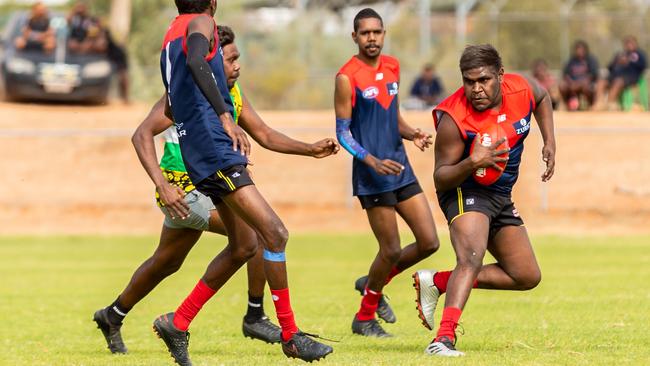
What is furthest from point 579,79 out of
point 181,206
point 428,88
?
point 181,206

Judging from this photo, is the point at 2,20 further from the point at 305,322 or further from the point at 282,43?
the point at 305,322

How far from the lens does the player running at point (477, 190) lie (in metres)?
7.85

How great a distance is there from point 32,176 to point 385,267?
19.7 m

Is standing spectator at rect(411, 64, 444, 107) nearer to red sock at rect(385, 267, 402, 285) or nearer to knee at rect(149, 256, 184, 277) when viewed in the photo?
red sock at rect(385, 267, 402, 285)

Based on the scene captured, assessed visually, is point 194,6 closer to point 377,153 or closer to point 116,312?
point 116,312

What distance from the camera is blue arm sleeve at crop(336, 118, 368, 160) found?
951 cm

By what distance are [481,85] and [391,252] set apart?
2243 mm

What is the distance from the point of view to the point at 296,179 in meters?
27.7

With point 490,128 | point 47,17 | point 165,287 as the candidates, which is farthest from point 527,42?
point 490,128

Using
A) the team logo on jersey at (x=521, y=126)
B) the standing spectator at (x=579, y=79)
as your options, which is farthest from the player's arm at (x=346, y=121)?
the standing spectator at (x=579, y=79)

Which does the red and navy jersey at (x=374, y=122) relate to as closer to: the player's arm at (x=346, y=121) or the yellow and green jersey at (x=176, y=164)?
the player's arm at (x=346, y=121)

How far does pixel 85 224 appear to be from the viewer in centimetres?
2562

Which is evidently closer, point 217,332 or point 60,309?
point 217,332

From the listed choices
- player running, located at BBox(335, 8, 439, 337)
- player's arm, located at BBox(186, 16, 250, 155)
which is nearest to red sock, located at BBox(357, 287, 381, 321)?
player running, located at BBox(335, 8, 439, 337)
